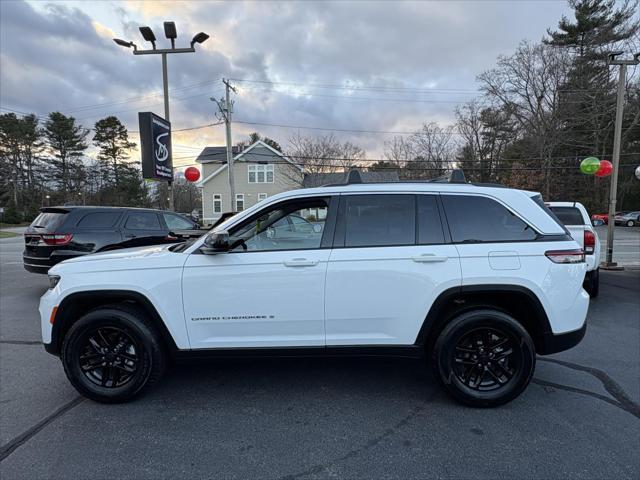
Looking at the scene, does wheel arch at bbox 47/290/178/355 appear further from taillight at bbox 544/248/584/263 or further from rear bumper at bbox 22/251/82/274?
rear bumper at bbox 22/251/82/274

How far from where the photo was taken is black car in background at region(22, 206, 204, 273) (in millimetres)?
6566

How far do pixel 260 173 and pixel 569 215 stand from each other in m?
33.9

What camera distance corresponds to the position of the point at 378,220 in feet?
10.1

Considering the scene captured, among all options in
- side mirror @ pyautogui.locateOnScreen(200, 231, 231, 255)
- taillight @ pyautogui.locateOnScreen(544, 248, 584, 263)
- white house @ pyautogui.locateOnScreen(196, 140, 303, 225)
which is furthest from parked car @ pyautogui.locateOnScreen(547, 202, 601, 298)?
white house @ pyautogui.locateOnScreen(196, 140, 303, 225)

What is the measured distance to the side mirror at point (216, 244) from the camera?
2.86 meters

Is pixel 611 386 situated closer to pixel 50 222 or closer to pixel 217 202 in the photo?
pixel 50 222

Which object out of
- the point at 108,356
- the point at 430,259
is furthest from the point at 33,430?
the point at 430,259

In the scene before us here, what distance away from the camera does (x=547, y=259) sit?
291cm

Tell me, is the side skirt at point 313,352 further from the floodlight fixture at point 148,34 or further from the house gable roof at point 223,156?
the house gable roof at point 223,156

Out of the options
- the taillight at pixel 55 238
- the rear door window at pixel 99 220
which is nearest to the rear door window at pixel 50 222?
the taillight at pixel 55 238

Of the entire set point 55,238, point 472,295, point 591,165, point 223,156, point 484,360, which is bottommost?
point 484,360

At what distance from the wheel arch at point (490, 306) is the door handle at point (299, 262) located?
1047 mm

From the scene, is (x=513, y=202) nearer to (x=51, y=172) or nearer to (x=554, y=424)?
(x=554, y=424)

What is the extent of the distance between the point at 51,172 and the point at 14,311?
64440 millimetres
